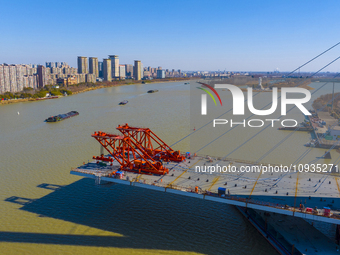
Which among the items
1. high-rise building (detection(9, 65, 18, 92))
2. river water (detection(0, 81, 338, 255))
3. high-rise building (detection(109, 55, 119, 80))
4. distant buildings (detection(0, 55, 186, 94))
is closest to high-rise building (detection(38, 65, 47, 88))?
distant buildings (detection(0, 55, 186, 94))

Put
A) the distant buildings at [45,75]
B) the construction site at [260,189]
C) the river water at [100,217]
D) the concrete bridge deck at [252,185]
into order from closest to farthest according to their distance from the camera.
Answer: the construction site at [260,189] < the concrete bridge deck at [252,185] < the river water at [100,217] < the distant buildings at [45,75]

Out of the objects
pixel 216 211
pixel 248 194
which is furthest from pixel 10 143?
pixel 248 194

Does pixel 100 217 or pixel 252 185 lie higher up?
pixel 252 185

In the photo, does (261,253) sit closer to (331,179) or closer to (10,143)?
(331,179)

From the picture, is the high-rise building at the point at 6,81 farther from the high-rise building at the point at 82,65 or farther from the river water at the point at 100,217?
the high-rise building at the point at 82,65

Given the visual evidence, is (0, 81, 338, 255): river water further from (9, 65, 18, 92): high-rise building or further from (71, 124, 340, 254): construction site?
(9, 65, 18, 92): high-rise building

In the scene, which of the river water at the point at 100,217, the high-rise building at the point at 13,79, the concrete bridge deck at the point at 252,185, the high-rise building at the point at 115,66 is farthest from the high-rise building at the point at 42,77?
the high-rise building at the point at 115,66

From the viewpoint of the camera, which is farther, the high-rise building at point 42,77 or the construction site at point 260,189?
the high-rise building at point 42,77

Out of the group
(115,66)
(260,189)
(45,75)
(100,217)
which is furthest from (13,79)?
(115,66)

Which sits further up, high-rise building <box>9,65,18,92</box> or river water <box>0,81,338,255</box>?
high-rise building <box>9,65,18,92</box>

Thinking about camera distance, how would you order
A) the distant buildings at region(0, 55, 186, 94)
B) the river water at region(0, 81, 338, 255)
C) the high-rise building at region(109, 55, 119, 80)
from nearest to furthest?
1. the river water at region(0, 81, 338, 255)
2. the distant buildings at region(0, 55, 186, 94)
3. the high-rise building at region(109, 55, 119, 80)

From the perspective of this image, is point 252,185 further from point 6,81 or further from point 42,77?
point 42,77
